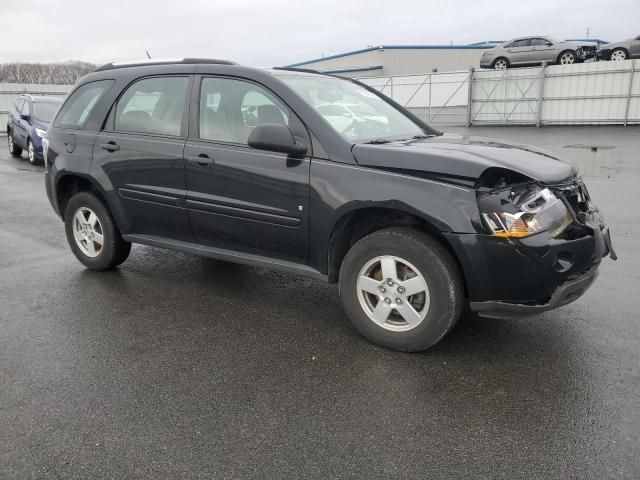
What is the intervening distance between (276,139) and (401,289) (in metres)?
1.26

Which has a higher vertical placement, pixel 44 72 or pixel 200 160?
pixel 44 72

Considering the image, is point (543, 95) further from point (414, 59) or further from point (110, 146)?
point (414, 59)

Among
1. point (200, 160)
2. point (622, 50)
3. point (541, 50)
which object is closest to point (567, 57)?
point (541, 50)

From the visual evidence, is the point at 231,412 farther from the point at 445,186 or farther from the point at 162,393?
the point at 445,186

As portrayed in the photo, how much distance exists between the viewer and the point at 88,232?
5.07 meters

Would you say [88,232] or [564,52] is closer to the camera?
[88,232]

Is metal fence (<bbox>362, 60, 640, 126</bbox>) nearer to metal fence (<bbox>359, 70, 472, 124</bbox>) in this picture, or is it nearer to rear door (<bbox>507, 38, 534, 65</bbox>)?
metal fence (<bbox>359, 70, 472, 124</bbox>)

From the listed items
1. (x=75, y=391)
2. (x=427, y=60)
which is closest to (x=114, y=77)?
(x=75, y=391)

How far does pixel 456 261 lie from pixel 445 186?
460 millimetres

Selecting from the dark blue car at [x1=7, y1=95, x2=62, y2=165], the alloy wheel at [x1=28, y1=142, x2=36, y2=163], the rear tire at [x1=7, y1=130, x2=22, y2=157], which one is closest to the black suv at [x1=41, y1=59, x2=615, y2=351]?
the dark blue car at [x1=7, y1=95, x2=62, y2=165]

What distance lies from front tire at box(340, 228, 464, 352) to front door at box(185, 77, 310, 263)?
484mm

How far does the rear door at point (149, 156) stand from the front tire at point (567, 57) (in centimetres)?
2298

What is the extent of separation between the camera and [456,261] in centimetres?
322

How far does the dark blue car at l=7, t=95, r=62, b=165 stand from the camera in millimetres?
13806
